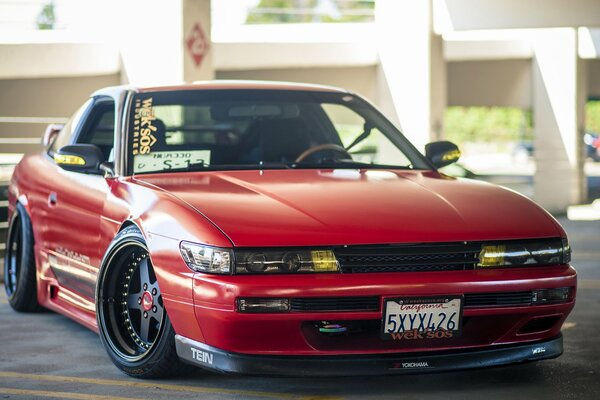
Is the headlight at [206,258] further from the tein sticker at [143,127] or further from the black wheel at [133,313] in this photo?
the tein sticker at [143,127]

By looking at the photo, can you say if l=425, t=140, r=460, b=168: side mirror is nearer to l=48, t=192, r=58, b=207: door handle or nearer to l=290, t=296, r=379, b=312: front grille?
l=290, t=296, r=379, b=312: front grille

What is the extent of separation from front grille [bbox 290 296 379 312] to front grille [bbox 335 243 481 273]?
0.13 m

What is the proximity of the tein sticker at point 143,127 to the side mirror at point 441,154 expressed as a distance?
144 centimetres

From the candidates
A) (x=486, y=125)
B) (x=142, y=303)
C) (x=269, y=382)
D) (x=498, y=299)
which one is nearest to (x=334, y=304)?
(x=498, y=299)

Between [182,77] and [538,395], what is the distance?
10.4m

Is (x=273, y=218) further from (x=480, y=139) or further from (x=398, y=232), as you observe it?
(x=480, y=139)

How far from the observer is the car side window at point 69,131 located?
721 cm

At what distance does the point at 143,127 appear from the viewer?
20.4 ft

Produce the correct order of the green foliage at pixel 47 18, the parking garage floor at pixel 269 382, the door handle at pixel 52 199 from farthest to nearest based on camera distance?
the green foliage at pixel 47 18, the door handle at pixel 52 199, the parking garage floor at pixel 269 382

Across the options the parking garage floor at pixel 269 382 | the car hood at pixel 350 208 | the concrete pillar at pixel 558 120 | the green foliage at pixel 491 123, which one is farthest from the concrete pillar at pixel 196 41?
the green foliage at pixel 491 123

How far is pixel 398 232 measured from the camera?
4898 millimetres

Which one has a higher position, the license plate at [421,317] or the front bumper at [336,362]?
the license plate at [421,317]

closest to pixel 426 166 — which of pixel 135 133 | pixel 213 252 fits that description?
pixel 135 133

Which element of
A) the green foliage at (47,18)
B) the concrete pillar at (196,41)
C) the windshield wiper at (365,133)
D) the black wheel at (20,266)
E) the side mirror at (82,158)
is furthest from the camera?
the green foliage at (47,18)
